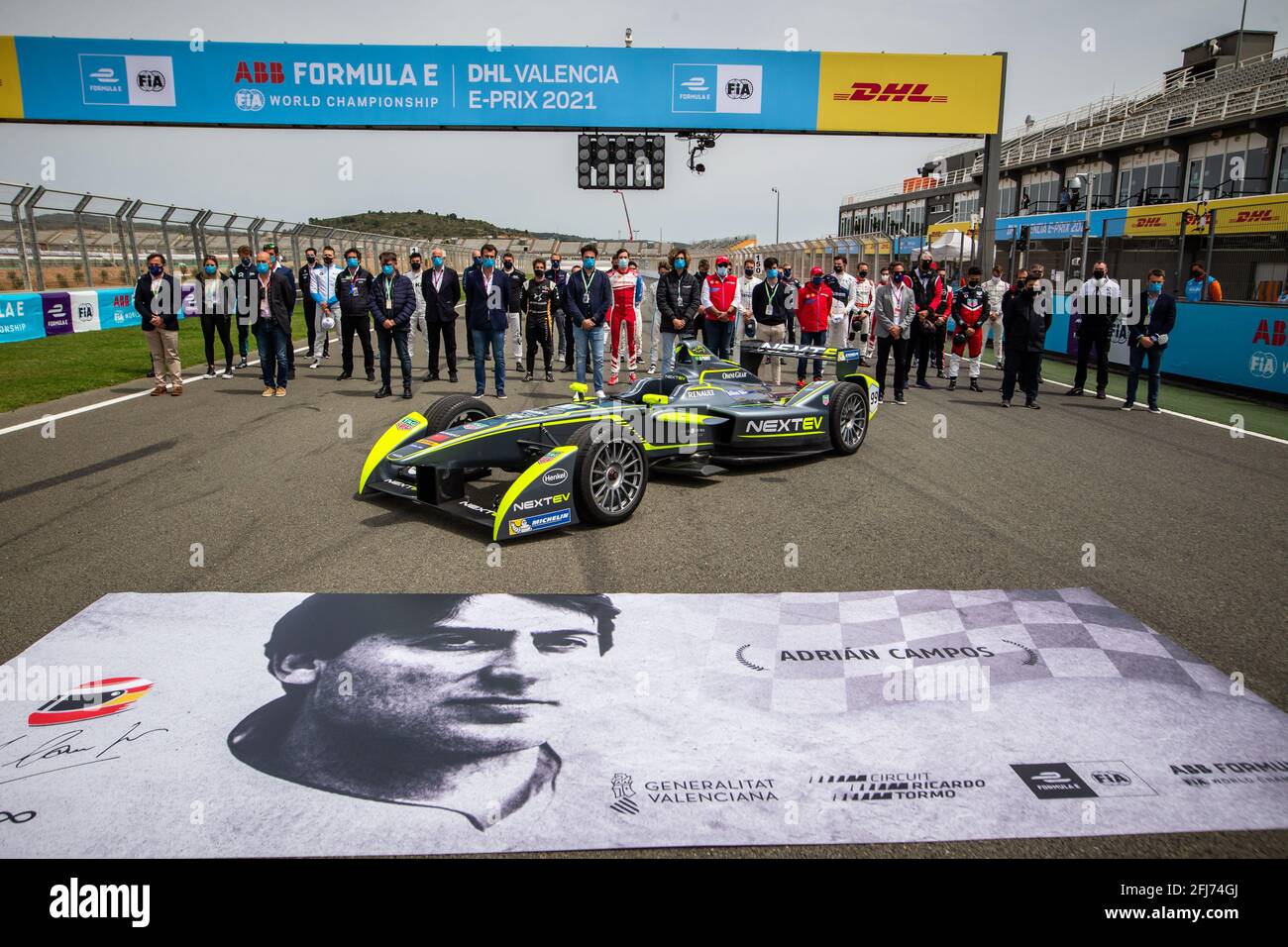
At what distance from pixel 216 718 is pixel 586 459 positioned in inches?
117

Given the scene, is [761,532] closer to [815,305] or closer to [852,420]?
[852,420]

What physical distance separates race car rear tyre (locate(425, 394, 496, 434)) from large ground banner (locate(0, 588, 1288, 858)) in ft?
→ 7.98

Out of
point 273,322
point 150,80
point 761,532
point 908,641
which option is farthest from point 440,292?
point 150,80

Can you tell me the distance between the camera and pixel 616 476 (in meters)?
6.35

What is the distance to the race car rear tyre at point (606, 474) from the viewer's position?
602 centimetres

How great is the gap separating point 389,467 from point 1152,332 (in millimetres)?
10077

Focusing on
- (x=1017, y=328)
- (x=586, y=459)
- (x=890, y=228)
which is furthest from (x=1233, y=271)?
(x=890, y=228)

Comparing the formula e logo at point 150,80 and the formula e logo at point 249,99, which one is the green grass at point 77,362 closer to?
the formula e logo at point 249,99

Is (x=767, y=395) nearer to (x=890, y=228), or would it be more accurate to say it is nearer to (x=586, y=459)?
(x=586, y=459)

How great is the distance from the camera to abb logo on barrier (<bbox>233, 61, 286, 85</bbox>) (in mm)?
20734

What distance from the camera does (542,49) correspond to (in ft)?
67.1

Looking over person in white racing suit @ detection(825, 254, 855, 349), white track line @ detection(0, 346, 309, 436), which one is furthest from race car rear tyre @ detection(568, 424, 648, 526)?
person in white racing suit @ detection(825, 254, 855, 349)
